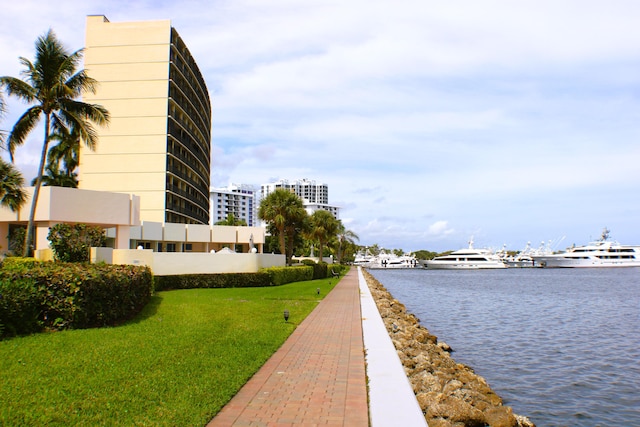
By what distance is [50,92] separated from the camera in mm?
22719

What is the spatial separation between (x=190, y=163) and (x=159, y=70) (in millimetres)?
12204

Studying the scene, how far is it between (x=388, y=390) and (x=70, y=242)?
659 inches

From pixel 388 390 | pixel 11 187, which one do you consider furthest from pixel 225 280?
pixel 388 390

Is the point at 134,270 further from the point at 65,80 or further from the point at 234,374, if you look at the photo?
the point at 65,80

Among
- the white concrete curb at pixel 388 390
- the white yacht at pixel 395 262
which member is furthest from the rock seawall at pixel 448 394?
the white yacht at pixel 395 262

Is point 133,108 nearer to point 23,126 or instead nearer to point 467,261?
point 23,126

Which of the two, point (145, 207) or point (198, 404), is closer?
point (198, 404)

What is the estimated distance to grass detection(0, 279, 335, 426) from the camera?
6.45 meters

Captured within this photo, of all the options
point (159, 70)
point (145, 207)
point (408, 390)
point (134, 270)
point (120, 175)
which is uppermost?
point (159, 70)

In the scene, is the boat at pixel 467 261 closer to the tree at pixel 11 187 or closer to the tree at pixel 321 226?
the tree at pixel 321 226

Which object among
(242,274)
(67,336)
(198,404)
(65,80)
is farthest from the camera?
(242,274)

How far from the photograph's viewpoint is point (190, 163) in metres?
60.4

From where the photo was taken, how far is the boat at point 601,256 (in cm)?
11862

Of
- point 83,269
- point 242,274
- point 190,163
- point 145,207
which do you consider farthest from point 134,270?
point 190,163
